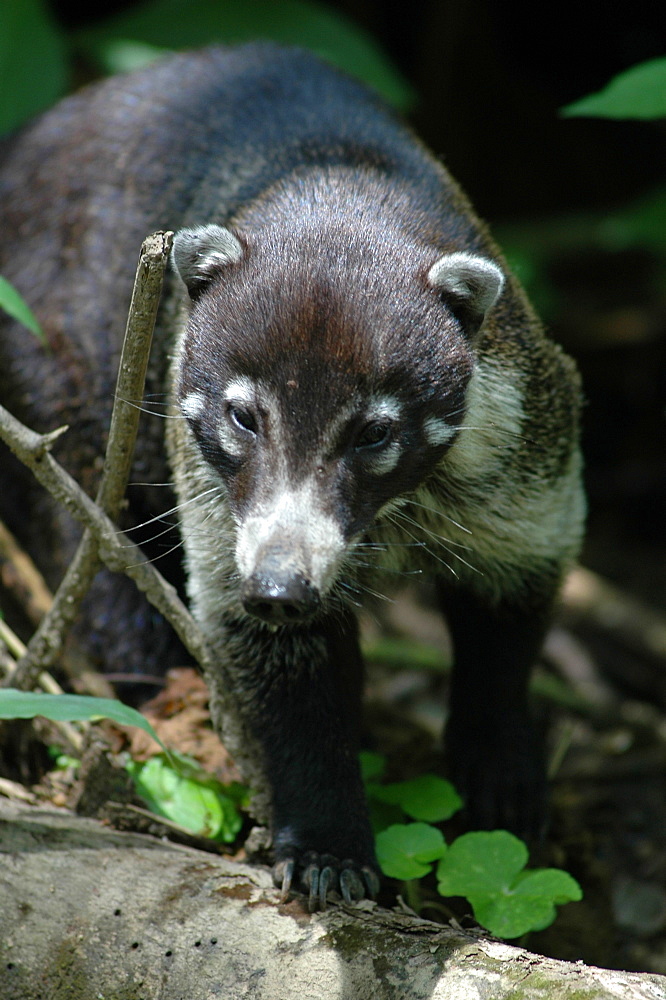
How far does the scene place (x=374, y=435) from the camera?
332cm

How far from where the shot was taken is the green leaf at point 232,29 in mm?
7266

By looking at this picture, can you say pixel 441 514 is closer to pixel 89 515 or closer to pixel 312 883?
pixel 89 515

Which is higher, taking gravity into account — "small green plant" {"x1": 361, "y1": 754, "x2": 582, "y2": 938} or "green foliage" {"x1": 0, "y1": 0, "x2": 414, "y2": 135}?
"green foliage" {"x1": 0, "y1": 0, "x2": 414, "y2": 135}

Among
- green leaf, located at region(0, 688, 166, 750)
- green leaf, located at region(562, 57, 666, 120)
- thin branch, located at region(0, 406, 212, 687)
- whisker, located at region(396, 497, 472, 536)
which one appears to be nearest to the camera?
green leaf, located at region(0, 688, 166, 750)

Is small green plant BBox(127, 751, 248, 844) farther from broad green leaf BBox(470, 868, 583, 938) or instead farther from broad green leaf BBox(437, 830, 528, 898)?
broad green leaf BBox(470, 868, 583, 938)

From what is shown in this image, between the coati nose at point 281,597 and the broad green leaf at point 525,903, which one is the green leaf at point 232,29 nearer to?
the coati nose at point 281,597

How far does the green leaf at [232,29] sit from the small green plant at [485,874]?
16.7 feet

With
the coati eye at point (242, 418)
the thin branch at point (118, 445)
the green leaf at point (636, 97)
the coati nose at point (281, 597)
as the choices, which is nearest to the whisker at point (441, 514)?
the coati eye at point (242, 418)

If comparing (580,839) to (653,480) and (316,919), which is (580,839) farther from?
(653,480)

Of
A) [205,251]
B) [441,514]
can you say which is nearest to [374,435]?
[441,514]

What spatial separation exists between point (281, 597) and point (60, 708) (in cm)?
74

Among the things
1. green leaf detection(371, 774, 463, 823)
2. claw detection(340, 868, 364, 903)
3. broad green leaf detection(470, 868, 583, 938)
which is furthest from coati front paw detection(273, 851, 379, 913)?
green leaf detection(371, 774, 463, 823)

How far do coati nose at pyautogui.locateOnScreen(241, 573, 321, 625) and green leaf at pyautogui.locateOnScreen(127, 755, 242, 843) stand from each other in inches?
46.4

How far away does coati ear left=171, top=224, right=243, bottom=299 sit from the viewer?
11.8 ft
